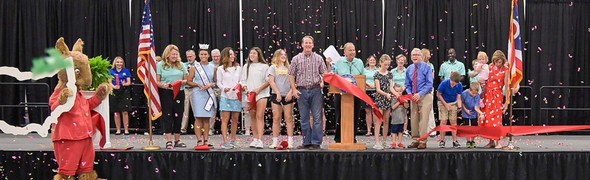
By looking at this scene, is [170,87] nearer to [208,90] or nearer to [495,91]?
[208,90]

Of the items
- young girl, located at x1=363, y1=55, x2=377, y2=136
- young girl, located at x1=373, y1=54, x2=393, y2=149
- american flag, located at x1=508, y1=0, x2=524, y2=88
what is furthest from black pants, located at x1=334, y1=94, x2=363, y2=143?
american flag, located at x1=508, y1=0, x2=524, y2=88

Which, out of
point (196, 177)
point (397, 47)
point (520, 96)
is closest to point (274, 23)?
point (397, 47)

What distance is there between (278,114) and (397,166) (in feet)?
4.83

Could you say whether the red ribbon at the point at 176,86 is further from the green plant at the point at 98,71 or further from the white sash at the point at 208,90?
the green plant at the point at 98,71

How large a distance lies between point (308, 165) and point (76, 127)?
240 cm

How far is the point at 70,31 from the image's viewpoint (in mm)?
12977

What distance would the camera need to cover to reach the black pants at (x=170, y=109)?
8.56 meters

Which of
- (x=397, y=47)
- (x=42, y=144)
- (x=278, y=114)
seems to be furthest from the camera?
(x=397, y=47)

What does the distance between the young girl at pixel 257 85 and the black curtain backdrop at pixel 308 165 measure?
23.4 inches

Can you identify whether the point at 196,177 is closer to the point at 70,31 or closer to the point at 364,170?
the point at 364,170

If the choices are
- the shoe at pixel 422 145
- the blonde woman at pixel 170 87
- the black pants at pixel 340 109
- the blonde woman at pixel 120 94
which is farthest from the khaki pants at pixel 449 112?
the blonde woman at pixel 120 94

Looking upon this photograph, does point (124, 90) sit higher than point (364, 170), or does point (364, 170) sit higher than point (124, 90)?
point (124, 90)

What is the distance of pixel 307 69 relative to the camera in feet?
27.2

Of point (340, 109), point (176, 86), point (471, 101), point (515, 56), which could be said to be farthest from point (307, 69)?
point (515, 56)
